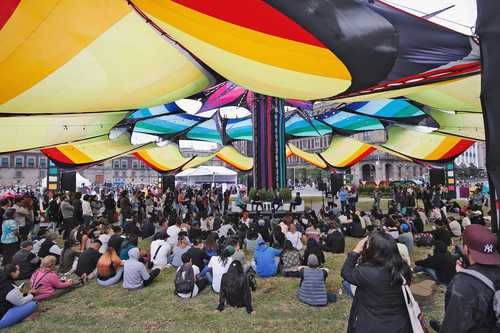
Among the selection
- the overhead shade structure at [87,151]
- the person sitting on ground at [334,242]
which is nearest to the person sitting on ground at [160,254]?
the person sitting on ground at [334,242]

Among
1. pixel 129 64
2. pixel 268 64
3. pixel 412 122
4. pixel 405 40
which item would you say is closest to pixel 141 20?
pixel 129 64

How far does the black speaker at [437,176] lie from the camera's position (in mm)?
20344

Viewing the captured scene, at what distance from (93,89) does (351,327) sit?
6.20m

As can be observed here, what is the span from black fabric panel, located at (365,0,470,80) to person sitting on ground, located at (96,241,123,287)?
5721mm

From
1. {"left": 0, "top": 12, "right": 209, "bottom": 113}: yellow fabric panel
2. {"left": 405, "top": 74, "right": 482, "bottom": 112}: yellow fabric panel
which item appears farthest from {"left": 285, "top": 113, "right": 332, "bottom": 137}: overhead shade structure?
{"left": 0, "top": 12, "right": 209, "bottom": 113}: yellow fabric panel

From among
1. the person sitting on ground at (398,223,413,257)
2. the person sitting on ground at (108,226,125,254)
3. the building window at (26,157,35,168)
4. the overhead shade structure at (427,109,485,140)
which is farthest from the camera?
the building window at (26,157,35,168)

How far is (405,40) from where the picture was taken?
14.0 ft

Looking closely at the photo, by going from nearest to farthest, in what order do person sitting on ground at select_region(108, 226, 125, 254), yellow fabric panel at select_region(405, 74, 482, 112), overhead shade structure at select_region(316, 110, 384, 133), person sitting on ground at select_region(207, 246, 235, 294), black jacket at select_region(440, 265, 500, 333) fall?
black jacket at select_region(440, 265, 500, 333) < person sitting on ground at select_region(207, 246, 235, 294) < person sitting on ground at select_region(108, 226, 125, 254) < yellow fabric panel at select_region(405, 74, 482, 112) < overhead shade structure at select_region(316, 110, 384, 133)

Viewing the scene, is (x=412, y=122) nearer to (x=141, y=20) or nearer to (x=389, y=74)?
(x=389, y=74)

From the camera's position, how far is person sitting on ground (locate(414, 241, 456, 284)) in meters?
4.95

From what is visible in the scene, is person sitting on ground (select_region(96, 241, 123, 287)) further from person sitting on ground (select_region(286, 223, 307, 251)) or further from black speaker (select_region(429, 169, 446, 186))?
black speaker (select_region(429, 169, 446, 186))

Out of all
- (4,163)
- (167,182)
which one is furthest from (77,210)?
(4,163)

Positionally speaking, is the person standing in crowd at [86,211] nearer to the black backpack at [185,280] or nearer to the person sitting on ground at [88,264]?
the person sitting on ground at [88,264]

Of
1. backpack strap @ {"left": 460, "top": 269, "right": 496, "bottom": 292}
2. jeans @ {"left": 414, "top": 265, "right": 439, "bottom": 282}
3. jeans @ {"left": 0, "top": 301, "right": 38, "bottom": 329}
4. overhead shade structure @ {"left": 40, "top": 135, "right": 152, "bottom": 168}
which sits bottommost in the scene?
jeans @ {"left": 0, "top": 301, "right": 38, "bottom": 329}
